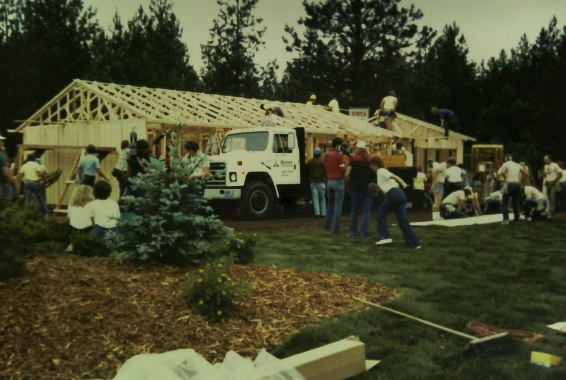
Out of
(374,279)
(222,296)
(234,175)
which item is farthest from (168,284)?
(234,175)

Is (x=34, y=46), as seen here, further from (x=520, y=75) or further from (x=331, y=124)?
(x=520, y=75)

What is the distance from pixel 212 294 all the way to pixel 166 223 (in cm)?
153

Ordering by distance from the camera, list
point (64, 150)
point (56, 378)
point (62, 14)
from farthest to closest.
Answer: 1. point (62, 14)
2. point (64, 150)
3. point (56, 378)

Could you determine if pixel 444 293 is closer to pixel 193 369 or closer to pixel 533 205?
pixel 193 369

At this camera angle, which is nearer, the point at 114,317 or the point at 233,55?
the point at 114,317

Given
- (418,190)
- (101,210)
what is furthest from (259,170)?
(101,210)

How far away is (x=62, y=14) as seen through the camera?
22.6m

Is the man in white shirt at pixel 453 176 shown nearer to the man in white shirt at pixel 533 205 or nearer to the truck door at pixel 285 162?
the man in white shirt at pixel 533 205

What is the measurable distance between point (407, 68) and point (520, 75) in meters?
5.60

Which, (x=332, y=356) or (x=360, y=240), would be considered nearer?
(x=332, y=356)

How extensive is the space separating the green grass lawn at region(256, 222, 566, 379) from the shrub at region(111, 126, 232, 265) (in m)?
1.76

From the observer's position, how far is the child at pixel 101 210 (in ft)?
27.0

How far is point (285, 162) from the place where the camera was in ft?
57.1

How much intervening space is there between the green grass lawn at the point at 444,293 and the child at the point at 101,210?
2.06m
